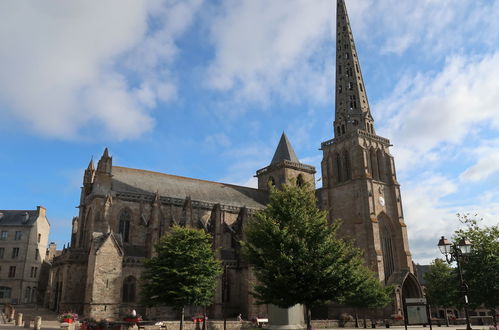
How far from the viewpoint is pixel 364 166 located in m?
48.3

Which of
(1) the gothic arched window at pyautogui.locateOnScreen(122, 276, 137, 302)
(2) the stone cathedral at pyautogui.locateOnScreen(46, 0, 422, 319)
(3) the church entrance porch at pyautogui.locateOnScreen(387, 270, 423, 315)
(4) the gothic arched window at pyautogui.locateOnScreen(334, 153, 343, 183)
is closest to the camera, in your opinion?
(2) the stone cathedral at pyautogui.locateOnScreen(46, 0, 422, 319)

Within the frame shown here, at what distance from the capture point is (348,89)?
179 ft

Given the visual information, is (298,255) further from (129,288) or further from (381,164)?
(381,164)

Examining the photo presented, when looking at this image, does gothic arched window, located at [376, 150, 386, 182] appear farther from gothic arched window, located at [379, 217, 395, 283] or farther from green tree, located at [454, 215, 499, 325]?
green tree, located at [454, 215, 499, 325]

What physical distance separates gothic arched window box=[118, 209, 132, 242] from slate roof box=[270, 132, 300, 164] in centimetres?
2480

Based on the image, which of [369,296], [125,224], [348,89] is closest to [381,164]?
[348,89]

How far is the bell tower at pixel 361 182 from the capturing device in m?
45.7

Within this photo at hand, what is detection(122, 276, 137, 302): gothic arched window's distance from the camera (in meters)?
36.0

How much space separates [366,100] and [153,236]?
34.0m

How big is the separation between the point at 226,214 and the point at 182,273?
793 inches

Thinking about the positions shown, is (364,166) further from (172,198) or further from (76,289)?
(76,289)

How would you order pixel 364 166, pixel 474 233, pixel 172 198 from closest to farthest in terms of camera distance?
pixel 474 233 → pixel 172 198 → pixel 364 166

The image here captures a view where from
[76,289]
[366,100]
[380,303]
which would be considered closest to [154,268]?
[76,289]

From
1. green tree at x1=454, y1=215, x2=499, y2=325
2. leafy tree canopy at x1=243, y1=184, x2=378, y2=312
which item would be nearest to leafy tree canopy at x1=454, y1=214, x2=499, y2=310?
green tree at x1=454, y1=215, x2=499, y2=325
